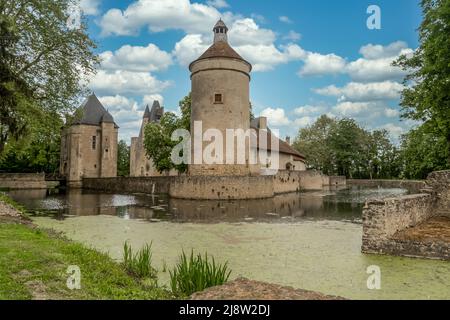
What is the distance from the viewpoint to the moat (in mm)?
6121

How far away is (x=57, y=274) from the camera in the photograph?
17.0 feet

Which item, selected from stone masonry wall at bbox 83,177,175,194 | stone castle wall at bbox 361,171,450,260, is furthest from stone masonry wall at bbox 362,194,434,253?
stone masonry wall at bbox 83,177,175,194

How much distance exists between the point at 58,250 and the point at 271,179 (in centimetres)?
2094

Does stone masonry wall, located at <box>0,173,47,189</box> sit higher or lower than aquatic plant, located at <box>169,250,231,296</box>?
higher

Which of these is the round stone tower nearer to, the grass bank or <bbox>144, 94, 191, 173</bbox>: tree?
<bbox>144, 94, 191, 173</bbox>: tree

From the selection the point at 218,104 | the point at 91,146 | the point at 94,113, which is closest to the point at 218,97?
the point at 218,104

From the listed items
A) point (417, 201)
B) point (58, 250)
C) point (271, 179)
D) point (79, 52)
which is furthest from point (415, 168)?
point (58, 250)

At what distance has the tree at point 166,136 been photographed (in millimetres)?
31422

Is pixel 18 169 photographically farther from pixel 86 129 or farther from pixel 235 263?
pixel 235 263

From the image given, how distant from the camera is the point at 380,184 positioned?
51312 mm

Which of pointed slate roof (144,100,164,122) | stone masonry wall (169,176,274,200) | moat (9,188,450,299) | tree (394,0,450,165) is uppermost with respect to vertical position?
pointed slate roof (144,100,164,122)

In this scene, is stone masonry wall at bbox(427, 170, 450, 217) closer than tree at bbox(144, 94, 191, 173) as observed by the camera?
Yes

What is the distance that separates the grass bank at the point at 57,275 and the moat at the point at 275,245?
867 millimetres

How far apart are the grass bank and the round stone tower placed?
18983 mm
